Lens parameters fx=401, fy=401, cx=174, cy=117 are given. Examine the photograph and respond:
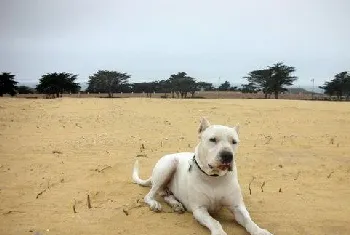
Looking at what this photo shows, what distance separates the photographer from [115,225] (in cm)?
452

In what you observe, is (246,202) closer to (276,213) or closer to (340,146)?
(276,213)

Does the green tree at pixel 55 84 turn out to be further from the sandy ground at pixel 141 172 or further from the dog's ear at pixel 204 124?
the dog's ear at pixel 204 124

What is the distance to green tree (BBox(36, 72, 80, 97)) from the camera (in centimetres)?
4919

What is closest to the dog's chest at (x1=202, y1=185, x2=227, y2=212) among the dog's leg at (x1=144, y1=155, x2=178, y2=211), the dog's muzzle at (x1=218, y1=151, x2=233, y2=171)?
the dog's muzzle at (x1=218, y1=151, x2=233, y2=171)

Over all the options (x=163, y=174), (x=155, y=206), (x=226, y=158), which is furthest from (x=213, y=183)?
(x=163, y=174)

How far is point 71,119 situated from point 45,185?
28.2 feet

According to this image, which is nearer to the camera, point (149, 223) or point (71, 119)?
point (149, 223)

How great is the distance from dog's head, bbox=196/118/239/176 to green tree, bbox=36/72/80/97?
46.6 meters

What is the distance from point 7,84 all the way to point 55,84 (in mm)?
5977

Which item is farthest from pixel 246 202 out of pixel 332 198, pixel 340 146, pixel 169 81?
pixel 169 81

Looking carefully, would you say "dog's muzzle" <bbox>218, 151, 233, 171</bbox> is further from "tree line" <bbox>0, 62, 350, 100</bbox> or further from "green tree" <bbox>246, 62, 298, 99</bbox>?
"green tree" <bbox>246, 62, 298, 99</bbox>

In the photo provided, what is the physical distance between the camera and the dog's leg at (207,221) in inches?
163

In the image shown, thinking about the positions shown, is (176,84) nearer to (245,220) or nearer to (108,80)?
(108,80)

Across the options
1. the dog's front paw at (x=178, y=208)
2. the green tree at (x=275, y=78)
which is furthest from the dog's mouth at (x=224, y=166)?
the green tree at (x=275, y=78)
